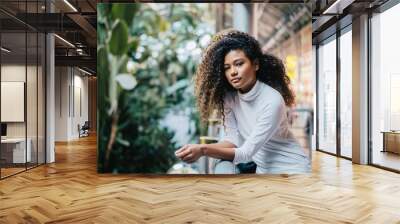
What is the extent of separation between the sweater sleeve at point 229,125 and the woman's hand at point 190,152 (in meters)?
0.38

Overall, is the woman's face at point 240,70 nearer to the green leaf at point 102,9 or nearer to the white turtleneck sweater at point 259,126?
the white turtleneck sweater at point 259,126

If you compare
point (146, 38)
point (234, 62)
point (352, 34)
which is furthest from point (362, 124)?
point (146, 38)

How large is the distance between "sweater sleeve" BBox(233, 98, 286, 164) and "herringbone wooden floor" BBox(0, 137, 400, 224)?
0.44 meters

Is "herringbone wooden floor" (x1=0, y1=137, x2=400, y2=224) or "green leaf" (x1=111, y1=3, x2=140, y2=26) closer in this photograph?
"herringbone wooden floor" (x1=0, y1=137, x2=400, y2=224)

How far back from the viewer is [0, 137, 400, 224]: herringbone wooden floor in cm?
390

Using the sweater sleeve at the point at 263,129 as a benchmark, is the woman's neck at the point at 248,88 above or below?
above

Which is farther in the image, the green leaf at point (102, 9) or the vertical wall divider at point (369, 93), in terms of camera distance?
the vertical wall divider at point (369, 93)

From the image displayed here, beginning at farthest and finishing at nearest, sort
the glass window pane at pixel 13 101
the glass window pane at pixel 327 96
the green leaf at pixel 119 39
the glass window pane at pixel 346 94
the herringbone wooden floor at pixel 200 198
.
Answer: the glass window pane at pixel 327 96, the glass window pane at pixel 346 94, the glass window pane at pixel 13 101, the green leaf at pixel 119 39, the herringbone wooden floor at pixel 200 198

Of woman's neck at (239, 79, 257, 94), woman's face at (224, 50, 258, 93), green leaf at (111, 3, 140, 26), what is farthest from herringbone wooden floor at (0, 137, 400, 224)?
green leaf at (111, 3, 140, 26)

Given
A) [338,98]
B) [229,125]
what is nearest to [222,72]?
[229,125]

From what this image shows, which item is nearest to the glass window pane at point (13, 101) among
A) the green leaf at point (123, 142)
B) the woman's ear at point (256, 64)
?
the green leaf at point (123, 142)

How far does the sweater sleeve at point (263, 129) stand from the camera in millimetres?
5992

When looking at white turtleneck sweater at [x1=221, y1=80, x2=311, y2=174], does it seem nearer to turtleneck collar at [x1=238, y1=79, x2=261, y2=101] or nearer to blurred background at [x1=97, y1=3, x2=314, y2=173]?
turtleneck collar at [x1=238, y1=79, x2=261, y2=101]

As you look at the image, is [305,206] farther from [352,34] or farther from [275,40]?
[352,34]
